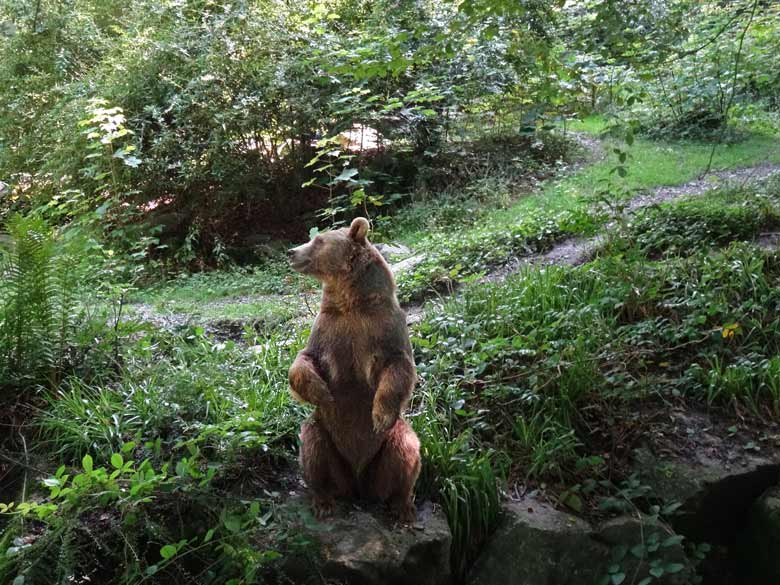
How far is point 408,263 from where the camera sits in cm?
829

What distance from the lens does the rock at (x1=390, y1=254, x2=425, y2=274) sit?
26.4 ft

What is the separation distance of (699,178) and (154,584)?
10.2 metres

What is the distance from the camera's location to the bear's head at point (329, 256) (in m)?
3.64

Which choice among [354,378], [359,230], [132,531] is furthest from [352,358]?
[132,531]

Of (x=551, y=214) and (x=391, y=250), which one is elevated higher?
(x=551, y=214)

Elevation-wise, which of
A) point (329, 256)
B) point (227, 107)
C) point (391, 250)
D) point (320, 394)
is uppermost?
point (227, 107)

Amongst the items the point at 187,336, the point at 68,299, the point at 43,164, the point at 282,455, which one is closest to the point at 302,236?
the point at 43,164

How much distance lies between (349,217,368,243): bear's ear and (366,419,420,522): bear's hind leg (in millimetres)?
1106

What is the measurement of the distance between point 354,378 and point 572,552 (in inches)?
75.8

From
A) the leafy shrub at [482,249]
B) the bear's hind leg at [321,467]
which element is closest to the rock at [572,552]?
the bear's hind leg at [321,467]

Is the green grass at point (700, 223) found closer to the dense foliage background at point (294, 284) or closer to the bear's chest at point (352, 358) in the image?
the dense foliage background at point (294, 284)

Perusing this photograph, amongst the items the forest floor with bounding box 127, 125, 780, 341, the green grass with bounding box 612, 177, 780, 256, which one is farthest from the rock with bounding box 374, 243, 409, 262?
the green grass with bounding box 612, 177, 780, 256

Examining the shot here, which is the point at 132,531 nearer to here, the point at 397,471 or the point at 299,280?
→ the point at 397,471

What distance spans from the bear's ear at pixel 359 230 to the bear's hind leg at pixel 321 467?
3.60 ft
